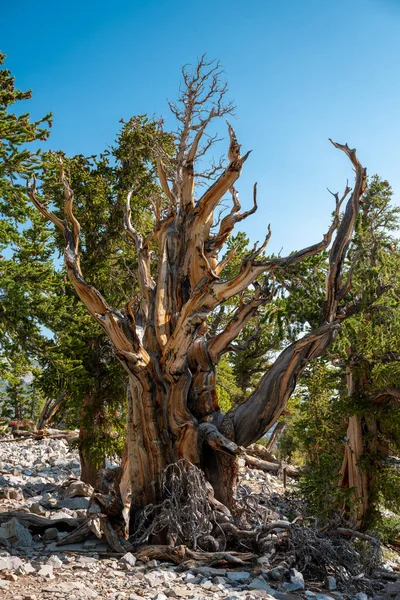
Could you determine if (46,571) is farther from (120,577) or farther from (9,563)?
(120,577)

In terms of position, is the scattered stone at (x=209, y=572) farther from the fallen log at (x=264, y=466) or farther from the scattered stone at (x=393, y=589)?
the fallen log at (x=264, y=466)

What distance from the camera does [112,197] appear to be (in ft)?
33.6

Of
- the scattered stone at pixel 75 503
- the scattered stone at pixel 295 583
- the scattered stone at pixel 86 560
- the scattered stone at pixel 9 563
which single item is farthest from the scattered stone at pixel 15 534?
the scattered stone at pixel 295 583

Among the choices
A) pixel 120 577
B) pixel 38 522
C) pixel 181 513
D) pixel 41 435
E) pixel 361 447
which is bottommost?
pixel 120 577

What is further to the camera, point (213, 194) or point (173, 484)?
point (213, 194)

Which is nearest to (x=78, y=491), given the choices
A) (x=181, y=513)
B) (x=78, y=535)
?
(x=78, y=535)

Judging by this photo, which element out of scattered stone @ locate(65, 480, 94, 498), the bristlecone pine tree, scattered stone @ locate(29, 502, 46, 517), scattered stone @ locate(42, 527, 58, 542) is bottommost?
scattered stone @ locate(42, 527, 58, 542)

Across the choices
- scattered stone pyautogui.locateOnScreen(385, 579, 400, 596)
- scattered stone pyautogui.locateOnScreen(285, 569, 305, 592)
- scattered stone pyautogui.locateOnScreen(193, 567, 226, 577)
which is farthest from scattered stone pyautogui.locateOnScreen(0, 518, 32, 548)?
scattered stone pyautogui.locateOnScreen(385, 579, 400, 596)

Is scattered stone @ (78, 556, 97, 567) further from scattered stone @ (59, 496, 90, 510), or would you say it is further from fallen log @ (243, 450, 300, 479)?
fallen log @ (243, 450, 300, 479)

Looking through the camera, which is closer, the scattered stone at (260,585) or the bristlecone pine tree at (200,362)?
the scattered stone at (260,585)

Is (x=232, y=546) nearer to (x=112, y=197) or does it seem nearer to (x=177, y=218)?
(x=177, y=218)

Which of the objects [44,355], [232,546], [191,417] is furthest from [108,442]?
[232,546]

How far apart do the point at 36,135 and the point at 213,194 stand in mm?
2653

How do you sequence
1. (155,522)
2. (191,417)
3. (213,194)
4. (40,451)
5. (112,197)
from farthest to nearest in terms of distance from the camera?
(40,451) < (112,197) < (213,194) < (191,417) < (155,522)
